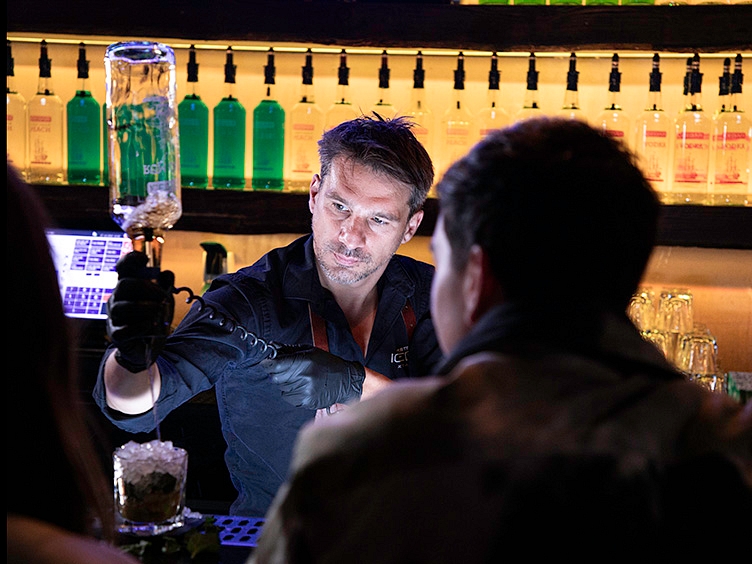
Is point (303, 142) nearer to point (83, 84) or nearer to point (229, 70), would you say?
point (229, 70)

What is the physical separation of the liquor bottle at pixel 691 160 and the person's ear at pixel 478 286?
176cm

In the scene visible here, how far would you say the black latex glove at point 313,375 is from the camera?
4.75 feet

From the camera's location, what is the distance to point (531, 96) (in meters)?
2.62

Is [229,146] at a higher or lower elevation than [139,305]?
higher

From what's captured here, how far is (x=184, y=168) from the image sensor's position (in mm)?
2582

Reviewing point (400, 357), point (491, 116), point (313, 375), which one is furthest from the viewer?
point (491, 116)

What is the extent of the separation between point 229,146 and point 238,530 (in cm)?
145

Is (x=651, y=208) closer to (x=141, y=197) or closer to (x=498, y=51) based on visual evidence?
(x=141, y=197)

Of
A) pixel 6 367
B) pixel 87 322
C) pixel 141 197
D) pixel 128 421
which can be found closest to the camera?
pixel 6 367

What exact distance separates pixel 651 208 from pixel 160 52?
765 mm

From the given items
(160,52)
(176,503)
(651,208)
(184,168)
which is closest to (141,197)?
(160,52)

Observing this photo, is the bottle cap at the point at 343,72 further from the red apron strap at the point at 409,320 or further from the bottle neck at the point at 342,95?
the red apron strap at the point at 409,320

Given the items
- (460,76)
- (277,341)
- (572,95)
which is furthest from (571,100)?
(277,341)

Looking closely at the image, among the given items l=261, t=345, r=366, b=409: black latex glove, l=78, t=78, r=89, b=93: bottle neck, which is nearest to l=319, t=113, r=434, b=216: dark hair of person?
l=261, t=345, r=366, b=409: black latex glove
